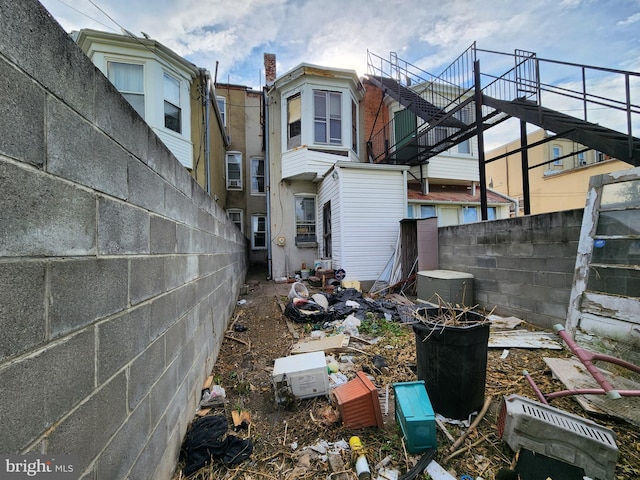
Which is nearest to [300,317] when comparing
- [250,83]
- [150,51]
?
[150,51]

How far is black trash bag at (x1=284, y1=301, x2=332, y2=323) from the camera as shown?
491 cm

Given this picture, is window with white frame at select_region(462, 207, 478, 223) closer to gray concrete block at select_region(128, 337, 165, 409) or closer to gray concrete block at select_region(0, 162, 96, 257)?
gray concrete block at select_region(128, 337, 165, 409)

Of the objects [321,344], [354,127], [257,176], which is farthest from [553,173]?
[321,344]

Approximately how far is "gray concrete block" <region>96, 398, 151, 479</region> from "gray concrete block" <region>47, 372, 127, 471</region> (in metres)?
0.05

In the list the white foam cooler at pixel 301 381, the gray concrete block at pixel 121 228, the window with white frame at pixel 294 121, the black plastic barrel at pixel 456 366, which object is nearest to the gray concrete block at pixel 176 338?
the gray concrete block at pixel 121 228

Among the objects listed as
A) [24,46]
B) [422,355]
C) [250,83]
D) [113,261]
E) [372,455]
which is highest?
[250,83]

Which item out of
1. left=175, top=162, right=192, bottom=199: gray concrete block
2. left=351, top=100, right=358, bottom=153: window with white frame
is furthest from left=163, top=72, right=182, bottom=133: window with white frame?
left=175, top=162, right=192, bottom=199: gray concrete block

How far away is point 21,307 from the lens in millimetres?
722

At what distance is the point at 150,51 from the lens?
7656 millimetres

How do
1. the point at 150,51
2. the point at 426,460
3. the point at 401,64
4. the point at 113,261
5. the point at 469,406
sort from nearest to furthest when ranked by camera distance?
1. the point at 113,261
2. the point at 426,460
3. the point at 469,406
4. the point at 150,51
5. the point at 401,64

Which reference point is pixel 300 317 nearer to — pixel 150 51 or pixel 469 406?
pixel 469 406

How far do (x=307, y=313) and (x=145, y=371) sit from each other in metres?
3.64

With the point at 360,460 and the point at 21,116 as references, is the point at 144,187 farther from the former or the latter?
the point at 360,460

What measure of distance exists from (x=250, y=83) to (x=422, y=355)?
15.6m
